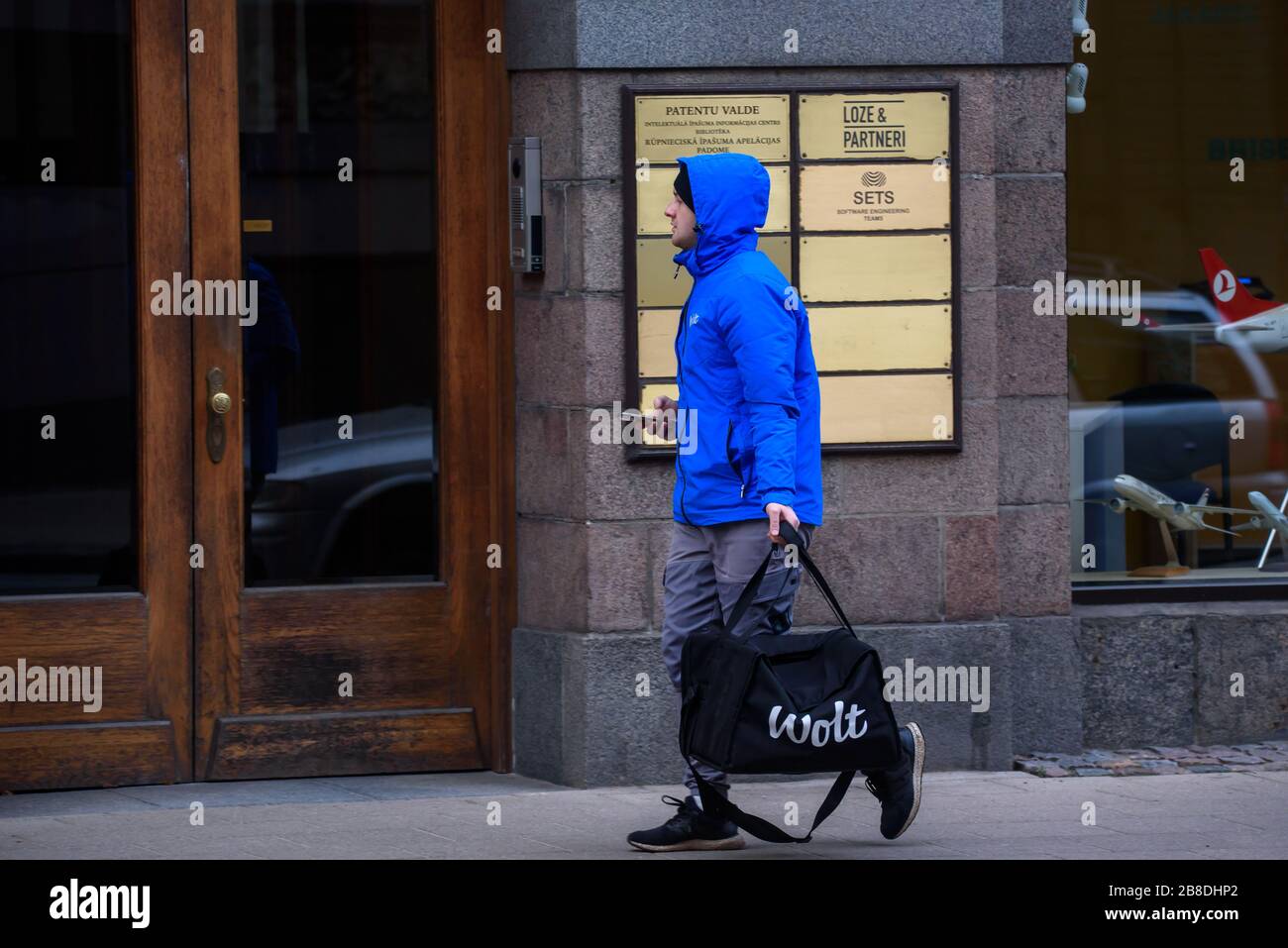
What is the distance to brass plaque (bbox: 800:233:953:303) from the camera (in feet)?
25.7

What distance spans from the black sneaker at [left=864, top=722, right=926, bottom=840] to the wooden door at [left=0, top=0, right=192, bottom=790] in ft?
8.89

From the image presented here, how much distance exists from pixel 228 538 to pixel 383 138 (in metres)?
1.61

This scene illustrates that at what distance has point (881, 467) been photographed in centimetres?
788

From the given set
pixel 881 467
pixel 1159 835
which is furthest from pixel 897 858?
pixel 881 467

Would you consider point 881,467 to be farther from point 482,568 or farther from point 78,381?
point 78,381

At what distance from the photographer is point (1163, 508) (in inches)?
345

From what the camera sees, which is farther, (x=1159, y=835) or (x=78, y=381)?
(x=78, y=381)

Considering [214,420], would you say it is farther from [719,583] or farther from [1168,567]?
[1168,567]

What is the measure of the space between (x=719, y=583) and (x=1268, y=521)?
10.8 feet

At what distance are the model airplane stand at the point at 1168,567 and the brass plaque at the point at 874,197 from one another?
176cm

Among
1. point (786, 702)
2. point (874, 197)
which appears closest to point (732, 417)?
point (786, 702)

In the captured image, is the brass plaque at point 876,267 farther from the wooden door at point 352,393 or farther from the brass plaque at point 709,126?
the wooden door at point 352,393

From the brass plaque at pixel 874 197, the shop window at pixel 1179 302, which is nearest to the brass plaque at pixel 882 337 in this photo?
the brass plaque at pixel 874 197

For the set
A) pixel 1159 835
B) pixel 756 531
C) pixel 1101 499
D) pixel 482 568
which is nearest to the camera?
pixel 756 531
